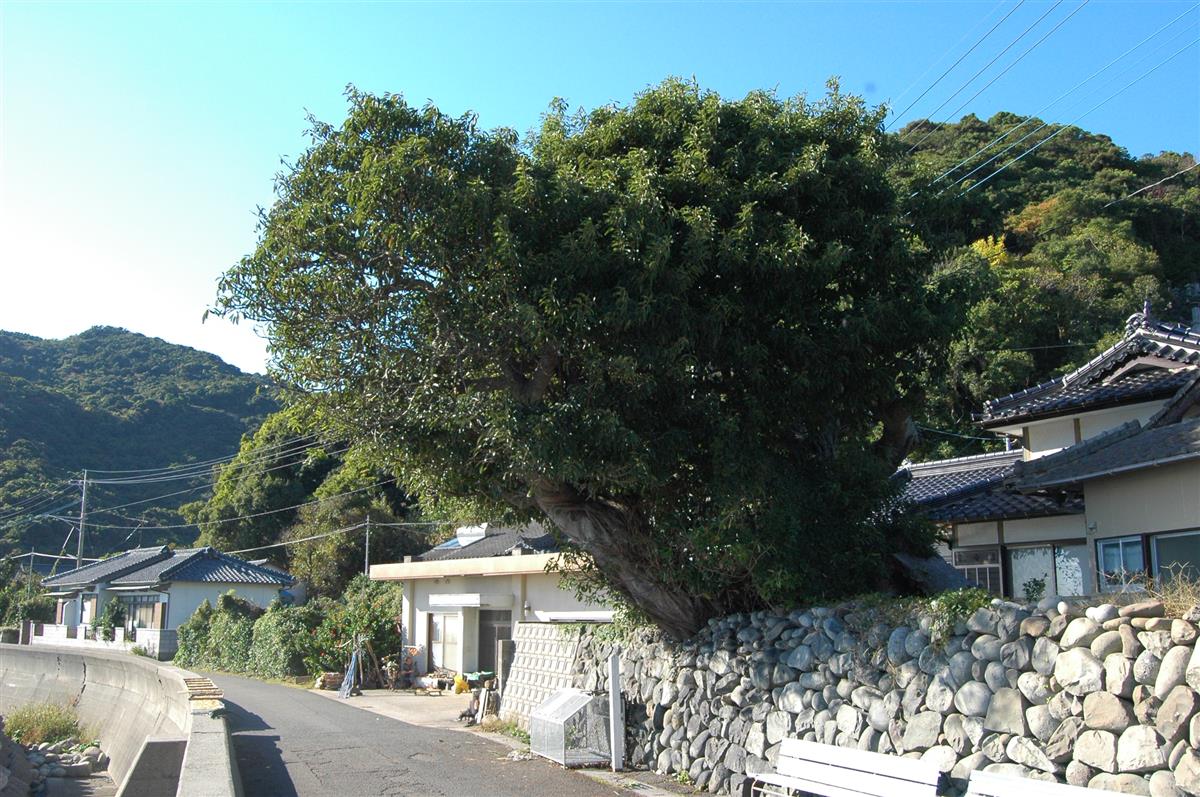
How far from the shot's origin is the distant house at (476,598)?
2330 centimetres

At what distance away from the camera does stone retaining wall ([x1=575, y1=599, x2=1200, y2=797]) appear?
7.16 m

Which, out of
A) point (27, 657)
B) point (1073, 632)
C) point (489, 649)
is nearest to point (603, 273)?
point (1073, 632)

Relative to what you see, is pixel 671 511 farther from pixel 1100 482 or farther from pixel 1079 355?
pixel 1079 355

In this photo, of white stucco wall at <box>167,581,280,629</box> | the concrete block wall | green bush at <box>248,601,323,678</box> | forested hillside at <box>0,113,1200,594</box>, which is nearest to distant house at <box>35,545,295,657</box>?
white stucco wall at <box>167,581,280,629</box>

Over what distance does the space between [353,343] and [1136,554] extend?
10511 mm

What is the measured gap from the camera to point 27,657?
2998cm

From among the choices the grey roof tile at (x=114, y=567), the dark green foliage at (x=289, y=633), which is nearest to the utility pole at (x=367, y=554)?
the dark green foliage at (x=289, y=633)

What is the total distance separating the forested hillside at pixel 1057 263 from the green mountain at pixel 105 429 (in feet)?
137

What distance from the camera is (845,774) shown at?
9320 millimetres

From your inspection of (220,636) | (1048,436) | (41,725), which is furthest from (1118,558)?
(220,636)

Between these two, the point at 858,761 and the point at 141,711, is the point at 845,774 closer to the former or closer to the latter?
the point at 858,761

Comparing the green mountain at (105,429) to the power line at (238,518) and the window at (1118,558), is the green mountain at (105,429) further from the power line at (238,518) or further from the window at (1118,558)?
the window at (1118,558)

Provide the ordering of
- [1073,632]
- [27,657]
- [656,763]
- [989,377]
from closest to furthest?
1. [1073,632]
2. [656,763]
3. [27,657]
4. [989,377]

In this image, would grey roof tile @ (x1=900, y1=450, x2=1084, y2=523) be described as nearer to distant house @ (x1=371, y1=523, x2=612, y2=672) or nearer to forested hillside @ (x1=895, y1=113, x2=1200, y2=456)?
forested hillside @ (x1=895, y1=113, x2=1200, y2=456)
